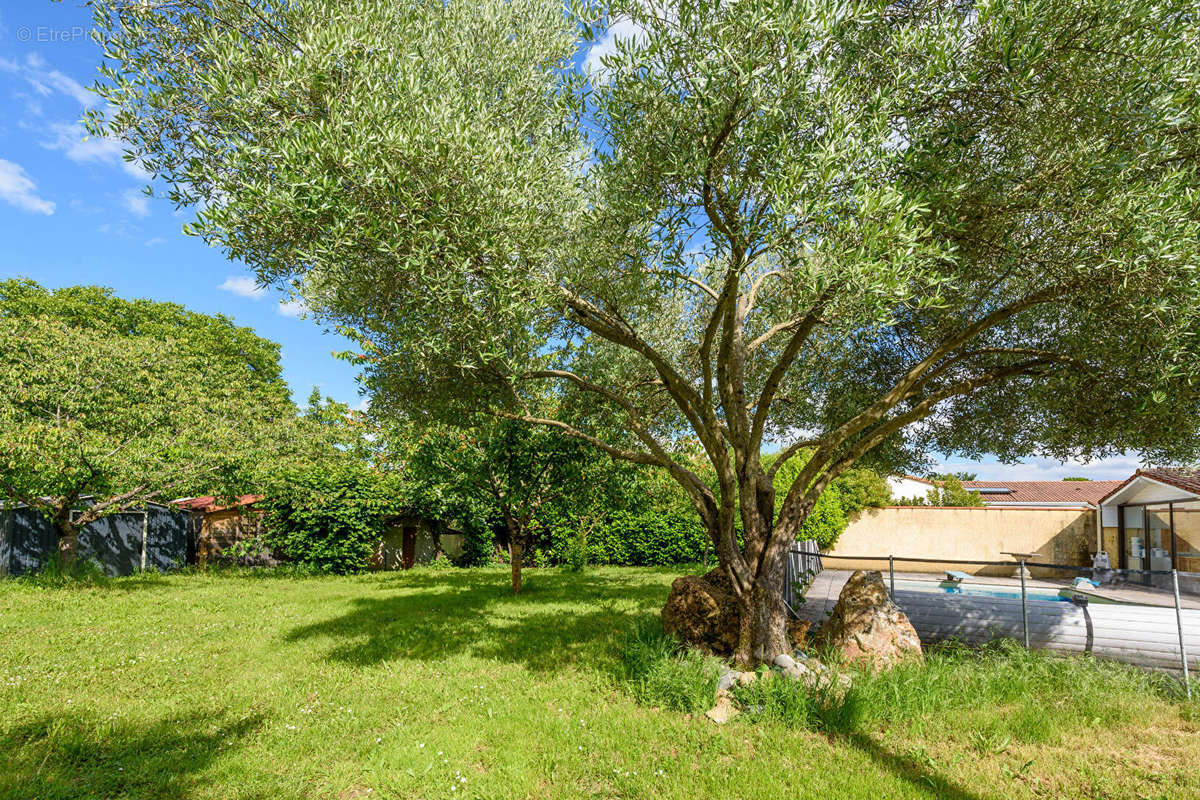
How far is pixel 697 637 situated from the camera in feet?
27.4

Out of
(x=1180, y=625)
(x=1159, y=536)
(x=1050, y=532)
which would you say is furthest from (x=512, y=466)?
(x=1050, y=532)

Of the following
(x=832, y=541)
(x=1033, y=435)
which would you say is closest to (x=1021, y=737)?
(x=1033, y=435)

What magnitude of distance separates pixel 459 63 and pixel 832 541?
74.5 feet

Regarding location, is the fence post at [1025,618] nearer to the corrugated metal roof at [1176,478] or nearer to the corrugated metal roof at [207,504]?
the corrugated metal roof at [1176,478]

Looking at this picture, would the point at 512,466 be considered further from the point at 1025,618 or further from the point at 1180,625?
the point at 1180,625

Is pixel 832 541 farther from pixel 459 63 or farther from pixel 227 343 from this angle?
pixel 227 343

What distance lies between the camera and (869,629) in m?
7.55

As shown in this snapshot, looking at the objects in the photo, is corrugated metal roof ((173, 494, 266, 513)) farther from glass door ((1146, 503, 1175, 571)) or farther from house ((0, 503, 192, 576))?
glass door ((1146, 503, 1175, 571))

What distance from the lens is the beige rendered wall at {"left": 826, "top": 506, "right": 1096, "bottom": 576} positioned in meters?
22.6

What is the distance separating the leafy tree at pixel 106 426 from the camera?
14016 millimetres

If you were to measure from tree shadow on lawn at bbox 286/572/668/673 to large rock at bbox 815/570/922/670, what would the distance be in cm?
317

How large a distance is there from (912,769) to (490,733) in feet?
12.9

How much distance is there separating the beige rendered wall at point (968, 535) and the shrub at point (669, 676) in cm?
1758

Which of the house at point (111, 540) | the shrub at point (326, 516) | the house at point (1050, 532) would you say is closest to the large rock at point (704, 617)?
the house at point (1050, 532)
